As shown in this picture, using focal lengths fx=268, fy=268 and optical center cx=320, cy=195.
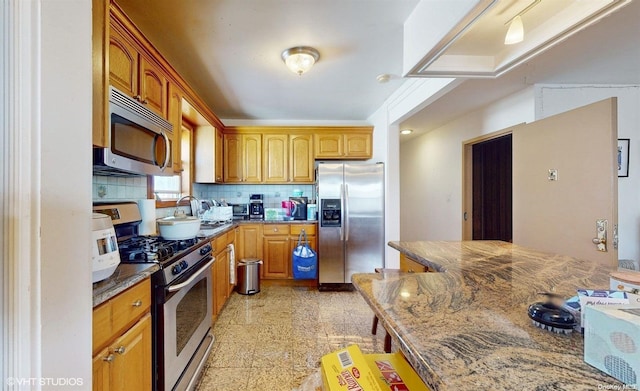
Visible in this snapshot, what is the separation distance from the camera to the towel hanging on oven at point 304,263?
10.8 ft

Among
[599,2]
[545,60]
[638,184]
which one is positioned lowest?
[638,184]

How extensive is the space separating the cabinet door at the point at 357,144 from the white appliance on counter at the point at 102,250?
10.3 feet

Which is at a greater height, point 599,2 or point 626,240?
point 599,2

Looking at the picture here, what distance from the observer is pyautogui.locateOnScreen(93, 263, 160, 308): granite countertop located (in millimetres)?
918

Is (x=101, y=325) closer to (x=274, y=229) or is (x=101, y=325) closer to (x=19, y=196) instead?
(x=19, y=196)

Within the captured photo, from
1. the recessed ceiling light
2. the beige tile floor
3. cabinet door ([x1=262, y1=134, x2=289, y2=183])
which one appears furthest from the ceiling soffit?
cabinet door ([x1=262, y1=134, x2=289, y2=183])

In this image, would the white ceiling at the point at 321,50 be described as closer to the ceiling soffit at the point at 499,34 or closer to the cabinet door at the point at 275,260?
the ceiling soffit at the point at 499,34

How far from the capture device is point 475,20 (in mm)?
1099

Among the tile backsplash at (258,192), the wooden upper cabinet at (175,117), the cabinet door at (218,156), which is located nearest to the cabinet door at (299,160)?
the tile backsplash at (258,192)

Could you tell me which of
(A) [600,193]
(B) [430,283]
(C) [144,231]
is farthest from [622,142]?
(C) [144,231]

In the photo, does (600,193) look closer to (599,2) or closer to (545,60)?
(545,60)

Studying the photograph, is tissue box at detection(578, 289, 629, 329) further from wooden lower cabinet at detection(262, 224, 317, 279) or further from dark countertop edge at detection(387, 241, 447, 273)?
wooden lower cabinet at detection(262, 224, 317, 279)

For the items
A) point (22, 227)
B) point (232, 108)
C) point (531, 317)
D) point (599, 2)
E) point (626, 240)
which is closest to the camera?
point (22, 227)

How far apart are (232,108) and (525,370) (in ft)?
12.0
